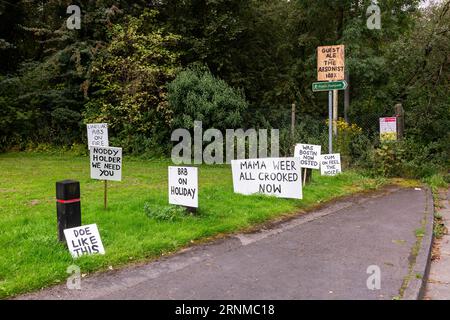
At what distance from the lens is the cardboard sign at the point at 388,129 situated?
44.4 ft

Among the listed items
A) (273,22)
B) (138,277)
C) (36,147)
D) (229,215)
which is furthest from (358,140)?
(36,147)

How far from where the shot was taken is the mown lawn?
5242 mm

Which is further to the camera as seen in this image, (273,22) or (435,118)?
(273,22)

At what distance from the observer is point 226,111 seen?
1582cm

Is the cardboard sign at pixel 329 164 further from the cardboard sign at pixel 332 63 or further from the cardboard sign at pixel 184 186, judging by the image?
the cardboard sign at pixel 184 186

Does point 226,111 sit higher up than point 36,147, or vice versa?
point 226,111

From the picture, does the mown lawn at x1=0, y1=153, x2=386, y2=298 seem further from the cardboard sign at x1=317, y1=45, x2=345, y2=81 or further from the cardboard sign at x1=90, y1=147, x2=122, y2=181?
the cardboard sign at x1=317, y1=45, x2=345, y2=81

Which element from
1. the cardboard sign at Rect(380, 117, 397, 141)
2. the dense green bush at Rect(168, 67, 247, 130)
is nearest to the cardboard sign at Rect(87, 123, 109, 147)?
the dense green bush at Rect(168, 67, 247, 130)

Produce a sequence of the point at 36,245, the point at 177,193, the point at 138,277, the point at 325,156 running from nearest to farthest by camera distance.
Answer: the point at 138,277, the point at 36,245, the point at 177,193, the point at 325,156

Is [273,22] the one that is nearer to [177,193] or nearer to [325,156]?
[325,156]

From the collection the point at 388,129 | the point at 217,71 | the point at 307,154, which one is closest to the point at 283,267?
the point at 307,154

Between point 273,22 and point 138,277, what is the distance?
18.2 meters

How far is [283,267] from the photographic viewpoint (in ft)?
17.5
